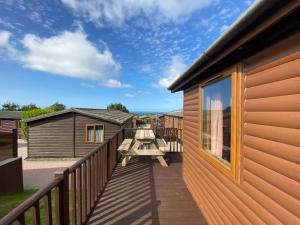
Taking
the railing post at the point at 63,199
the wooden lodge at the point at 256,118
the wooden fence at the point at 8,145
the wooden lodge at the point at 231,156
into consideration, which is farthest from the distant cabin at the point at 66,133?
the railing post at the point at 63,199

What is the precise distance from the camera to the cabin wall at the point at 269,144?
1.41 m

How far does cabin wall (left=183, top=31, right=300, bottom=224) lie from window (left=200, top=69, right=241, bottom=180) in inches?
5.4

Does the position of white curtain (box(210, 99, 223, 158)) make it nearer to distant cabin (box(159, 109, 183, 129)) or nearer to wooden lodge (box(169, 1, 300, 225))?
wooden lodge (box(169, 1, 300, 225))

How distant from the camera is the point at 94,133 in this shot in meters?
16.2

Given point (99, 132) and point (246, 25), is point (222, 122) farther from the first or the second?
point (99, 132)

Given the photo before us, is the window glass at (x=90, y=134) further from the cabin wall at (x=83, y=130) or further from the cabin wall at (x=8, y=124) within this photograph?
the cabin wall at (x=8, y=124)

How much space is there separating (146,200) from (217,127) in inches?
75.8

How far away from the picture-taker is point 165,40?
1959cm

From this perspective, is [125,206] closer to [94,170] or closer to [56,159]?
[94,170]

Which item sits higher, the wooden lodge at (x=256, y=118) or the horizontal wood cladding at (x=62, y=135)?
the wooden lodge at (x=256, y=118)

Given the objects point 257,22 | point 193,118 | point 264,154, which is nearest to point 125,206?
point 193,118

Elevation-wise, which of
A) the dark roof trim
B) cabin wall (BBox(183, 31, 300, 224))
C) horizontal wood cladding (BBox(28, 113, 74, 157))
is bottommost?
horizontal wood cladding (BBox(28, 113, 74, 157))

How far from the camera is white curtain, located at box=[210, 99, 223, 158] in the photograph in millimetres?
2906

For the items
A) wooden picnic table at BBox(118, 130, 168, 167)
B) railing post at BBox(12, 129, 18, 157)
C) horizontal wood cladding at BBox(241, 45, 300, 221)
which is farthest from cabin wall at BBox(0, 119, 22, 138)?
horizontal wood cladding at BBox(241, 45, 300, 221)
